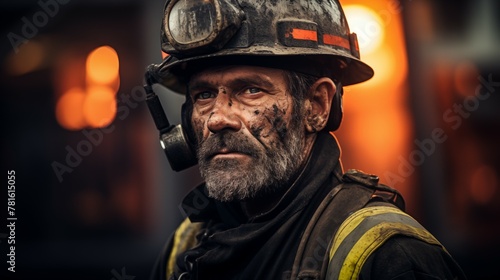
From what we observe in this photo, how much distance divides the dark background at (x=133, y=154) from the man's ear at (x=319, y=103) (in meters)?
3.82

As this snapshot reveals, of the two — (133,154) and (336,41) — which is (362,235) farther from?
(133,154)

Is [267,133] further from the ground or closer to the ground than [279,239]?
further from the ground

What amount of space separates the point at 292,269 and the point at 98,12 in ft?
18.5

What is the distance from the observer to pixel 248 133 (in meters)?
2.53

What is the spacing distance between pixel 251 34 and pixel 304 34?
0.24m

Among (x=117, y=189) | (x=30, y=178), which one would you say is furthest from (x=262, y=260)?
(x=30, y=178)

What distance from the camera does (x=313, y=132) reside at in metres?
2.71

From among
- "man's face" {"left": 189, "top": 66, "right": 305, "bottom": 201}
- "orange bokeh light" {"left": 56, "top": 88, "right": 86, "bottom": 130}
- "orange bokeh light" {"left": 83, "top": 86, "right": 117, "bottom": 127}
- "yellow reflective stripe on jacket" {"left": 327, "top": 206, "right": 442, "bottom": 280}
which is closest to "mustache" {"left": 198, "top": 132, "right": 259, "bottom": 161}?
"man's face" {"left": 189, "top": 66, "right": 305, "bottom": 201}

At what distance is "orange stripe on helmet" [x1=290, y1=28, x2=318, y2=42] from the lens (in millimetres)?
2557

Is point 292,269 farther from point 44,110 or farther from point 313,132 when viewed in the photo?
point 44,110

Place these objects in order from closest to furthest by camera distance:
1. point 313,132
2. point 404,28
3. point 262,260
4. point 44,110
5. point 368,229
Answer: point 368,229, point 262,260, point 313,132, point 404,28, point 44,110

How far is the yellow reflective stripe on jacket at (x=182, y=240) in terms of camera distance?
302 cm

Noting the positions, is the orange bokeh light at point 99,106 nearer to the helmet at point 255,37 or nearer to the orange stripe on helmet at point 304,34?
the helmet at point 255,37

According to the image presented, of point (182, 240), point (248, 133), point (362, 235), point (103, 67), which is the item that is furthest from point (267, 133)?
point (103, 67)
